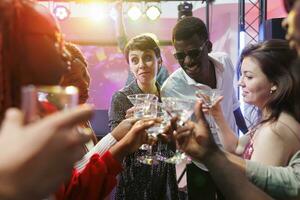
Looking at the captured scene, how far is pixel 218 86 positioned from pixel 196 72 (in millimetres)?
276

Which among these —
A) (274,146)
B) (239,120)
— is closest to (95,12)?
(239,120)

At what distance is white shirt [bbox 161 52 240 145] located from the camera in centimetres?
385

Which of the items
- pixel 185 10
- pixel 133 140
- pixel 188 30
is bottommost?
pixel 133 140

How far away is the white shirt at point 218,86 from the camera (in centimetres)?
385

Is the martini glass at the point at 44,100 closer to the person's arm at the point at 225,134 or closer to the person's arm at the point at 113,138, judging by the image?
the person's arm at the point at 113,138

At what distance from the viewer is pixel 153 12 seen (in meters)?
9.54

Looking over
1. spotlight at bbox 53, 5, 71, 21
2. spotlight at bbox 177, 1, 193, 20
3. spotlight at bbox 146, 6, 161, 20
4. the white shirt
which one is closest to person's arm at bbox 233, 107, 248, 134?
the white shirt

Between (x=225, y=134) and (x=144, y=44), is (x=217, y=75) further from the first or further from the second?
(x=225, y=134)

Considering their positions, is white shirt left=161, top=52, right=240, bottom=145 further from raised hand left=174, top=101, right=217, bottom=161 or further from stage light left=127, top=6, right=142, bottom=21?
stage light left=127, top=6, right=142, bottom=21

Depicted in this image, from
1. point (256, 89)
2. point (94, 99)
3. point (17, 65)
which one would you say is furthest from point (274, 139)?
point (94, 99)

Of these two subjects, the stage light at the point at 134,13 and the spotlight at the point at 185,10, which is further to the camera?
the stage light at the point at 134,13

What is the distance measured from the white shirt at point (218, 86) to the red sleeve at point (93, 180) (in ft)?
5.91

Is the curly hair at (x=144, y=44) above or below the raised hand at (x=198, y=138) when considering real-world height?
above

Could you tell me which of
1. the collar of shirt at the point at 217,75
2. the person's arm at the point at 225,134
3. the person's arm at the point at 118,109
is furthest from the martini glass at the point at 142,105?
the collar of shirt at the point at 217,75
